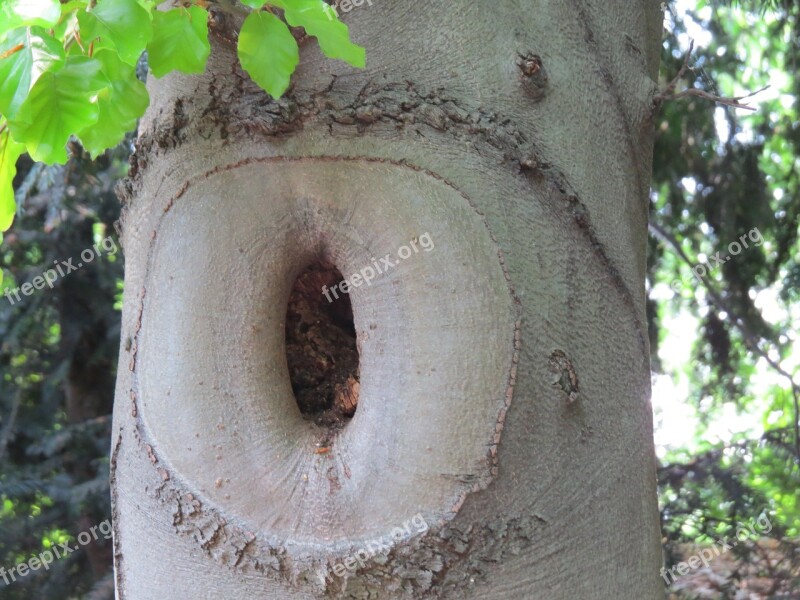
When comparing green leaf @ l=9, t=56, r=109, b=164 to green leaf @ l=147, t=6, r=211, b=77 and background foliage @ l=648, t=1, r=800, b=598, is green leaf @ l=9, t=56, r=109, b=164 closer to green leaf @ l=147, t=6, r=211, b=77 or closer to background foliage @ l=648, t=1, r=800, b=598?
green leaf @ l=147, t=6, r=211, b=77

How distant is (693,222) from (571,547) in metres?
2.22

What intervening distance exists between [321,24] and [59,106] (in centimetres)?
22

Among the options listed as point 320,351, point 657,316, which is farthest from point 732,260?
point 320,351

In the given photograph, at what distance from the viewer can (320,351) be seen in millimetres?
901

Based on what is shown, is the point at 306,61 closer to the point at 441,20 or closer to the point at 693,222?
the point at 441,20

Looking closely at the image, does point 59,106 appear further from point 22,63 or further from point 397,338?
point 397,338

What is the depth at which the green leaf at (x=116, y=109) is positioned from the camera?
642 millimetres

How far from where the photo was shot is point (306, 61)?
782mm

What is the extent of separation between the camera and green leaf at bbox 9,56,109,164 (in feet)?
1.81

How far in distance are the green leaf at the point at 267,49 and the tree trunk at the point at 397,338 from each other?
0.27 feet

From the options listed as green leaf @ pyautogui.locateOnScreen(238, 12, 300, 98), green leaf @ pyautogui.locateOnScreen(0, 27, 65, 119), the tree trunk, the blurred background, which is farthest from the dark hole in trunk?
the blurred background

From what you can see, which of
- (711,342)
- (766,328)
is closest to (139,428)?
(766,328)

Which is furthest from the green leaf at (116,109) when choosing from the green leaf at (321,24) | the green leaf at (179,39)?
the green leaf at (321,24)

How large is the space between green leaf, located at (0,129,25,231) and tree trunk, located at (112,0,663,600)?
0.15 m
